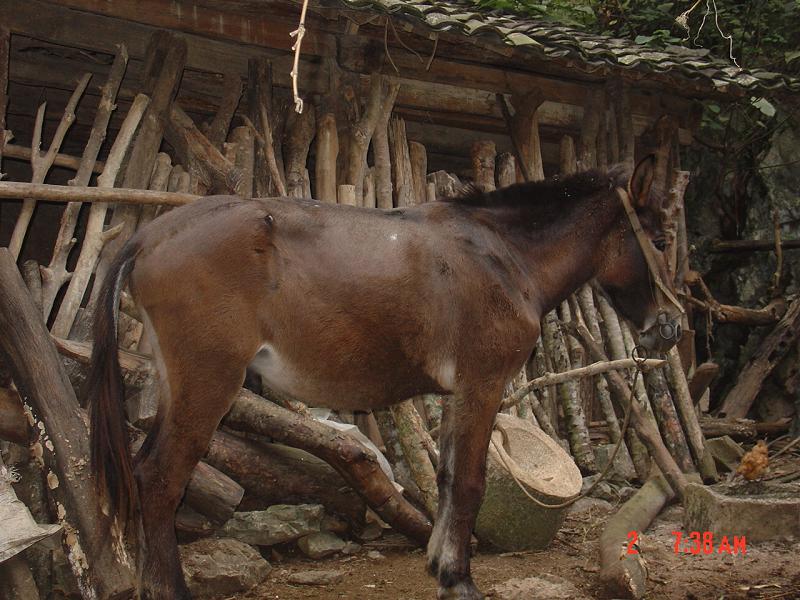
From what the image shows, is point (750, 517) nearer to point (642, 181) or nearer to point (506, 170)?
point (642, 181)

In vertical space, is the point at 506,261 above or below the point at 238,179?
below

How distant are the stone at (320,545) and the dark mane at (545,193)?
2404 millimetres

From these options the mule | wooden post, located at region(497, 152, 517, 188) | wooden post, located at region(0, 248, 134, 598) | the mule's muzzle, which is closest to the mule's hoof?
the mule

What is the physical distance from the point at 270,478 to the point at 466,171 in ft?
14.2

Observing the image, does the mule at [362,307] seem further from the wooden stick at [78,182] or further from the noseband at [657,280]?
the wooden stick at [78,182]

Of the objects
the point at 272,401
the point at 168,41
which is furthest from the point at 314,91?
the point at 272,401

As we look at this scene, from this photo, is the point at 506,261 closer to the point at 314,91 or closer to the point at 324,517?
the point at 324,517

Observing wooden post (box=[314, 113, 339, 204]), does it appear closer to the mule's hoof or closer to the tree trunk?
the tree trunk

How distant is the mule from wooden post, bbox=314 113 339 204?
1931 millimetres

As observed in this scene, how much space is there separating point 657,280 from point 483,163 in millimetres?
2903

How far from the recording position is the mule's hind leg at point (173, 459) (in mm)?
3828

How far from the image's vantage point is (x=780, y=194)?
10.1 meters

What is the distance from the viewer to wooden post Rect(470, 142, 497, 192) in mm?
7648
